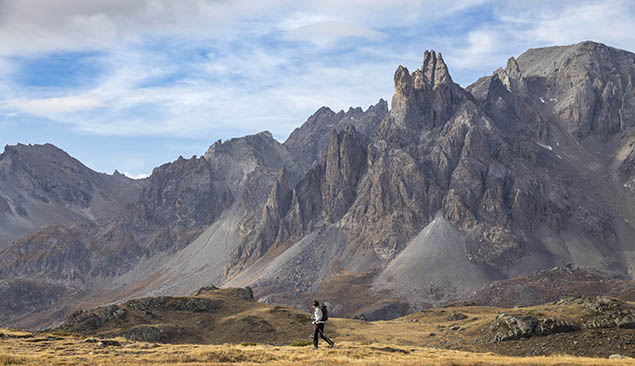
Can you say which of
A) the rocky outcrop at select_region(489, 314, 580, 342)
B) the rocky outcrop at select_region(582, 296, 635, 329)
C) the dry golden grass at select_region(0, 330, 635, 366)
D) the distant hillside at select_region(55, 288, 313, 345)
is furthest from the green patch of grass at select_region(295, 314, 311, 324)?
the dry golden grass at select_region(0, 330, 635, 366)

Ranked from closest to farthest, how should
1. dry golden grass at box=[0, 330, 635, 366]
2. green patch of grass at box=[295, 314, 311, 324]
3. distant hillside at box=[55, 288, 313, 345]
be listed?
dry golden grass at box=[0, 330, 635, 366]
distant hillside at box=[55, 288, 313, 345]
green patch of grass at box=[295, 314, 311, 324]

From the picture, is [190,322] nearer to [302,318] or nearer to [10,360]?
[302,318]

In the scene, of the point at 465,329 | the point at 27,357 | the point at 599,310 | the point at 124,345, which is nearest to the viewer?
the point at 27,357

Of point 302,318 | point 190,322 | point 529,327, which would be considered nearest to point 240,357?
point 529,327

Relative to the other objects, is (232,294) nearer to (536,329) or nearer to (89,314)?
(89,314)

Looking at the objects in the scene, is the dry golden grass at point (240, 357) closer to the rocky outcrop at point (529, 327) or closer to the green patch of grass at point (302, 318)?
the rocky outcrop at point (529, 327)

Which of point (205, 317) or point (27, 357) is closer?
point (27, 357)

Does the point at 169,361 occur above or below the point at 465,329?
above

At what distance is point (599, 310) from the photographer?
222ft

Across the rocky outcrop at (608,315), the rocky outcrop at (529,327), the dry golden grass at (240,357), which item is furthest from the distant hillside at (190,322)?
the rocky outcrop at (608,315)

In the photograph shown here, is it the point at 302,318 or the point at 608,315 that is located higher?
the point at 608,315

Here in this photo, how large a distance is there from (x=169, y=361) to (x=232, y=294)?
267 feet

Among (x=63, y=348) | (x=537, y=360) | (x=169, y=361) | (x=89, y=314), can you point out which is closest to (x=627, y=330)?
(x=537, y=360)

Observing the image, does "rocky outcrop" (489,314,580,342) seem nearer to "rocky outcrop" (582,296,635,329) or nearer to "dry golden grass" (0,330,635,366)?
"rocky outcrop" (582,296,635,329)
